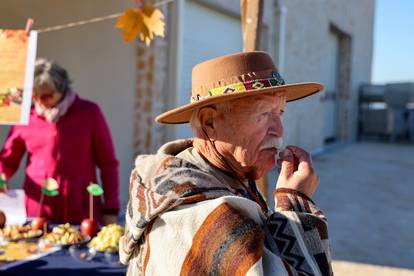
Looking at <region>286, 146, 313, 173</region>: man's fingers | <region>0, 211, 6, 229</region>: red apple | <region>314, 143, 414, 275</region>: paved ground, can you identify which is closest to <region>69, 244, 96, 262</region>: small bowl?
<region>0, 211, 6, 229</region>: red apple

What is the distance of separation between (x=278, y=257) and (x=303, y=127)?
34.0ft

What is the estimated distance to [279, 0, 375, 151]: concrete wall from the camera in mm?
10086

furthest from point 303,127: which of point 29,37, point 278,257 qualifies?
point 278,257

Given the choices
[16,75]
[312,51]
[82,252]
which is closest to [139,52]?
[16,75]

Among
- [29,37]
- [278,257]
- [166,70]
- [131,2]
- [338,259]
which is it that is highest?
[131,2]

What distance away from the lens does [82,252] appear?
2.06 metres

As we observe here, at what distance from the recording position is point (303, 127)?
36.6 ft

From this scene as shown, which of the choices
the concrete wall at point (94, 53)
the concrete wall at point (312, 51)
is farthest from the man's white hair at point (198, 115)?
the concrete wall at point (312, 51)

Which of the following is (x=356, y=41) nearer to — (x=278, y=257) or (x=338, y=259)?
(x=338, y=259)

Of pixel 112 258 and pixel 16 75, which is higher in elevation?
pixel 16 75

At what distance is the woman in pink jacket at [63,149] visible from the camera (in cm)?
259

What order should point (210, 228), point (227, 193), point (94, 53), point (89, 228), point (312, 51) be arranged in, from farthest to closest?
point (312, 51) < point (94, 53) < point (89, 228) < point (227, 193) < point (210, 228)

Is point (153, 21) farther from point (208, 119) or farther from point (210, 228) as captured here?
point (210, 228)

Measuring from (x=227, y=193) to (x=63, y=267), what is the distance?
3.46 feet
